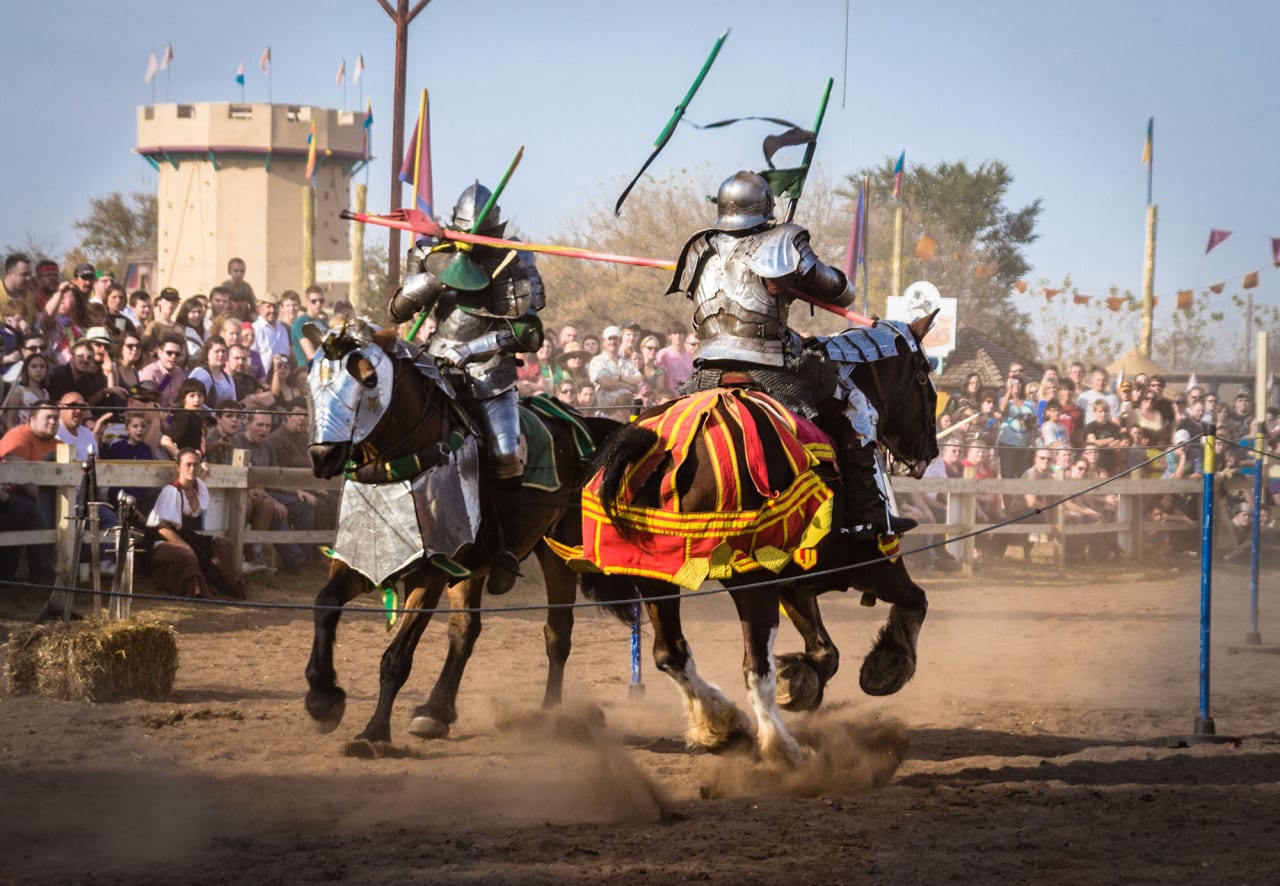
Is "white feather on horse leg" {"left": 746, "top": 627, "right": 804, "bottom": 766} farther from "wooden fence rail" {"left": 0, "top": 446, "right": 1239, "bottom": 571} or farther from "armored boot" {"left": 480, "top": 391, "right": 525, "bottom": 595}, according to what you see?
"wooden fence rail" {"left": 0, "top": 446, "right": 1239, "bottom": 571}

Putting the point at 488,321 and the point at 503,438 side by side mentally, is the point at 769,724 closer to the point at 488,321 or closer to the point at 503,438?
the point at 503,438

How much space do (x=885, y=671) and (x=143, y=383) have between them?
6773 mm

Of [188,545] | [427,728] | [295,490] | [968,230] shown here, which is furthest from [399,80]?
[968,230]

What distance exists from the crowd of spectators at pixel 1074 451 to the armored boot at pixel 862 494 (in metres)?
10.1

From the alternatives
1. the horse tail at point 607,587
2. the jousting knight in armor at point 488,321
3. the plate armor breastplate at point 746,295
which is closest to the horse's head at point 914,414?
the plate armor breastplate at point 746,295

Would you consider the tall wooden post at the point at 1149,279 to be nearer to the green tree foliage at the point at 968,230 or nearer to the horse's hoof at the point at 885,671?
the green tree foliage at the point at 968,230

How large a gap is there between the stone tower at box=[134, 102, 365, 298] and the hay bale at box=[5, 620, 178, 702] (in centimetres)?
3029

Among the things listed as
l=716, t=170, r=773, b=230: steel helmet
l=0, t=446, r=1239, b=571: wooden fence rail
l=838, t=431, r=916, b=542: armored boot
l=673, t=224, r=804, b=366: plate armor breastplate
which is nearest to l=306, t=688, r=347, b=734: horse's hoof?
l=0, t=446, r=1239, b=571: wooden fence rail

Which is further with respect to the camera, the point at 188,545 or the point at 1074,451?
the point at 1074,451

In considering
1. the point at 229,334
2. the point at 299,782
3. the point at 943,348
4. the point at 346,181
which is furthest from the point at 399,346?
the point at 346,181

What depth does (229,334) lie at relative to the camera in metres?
13.0

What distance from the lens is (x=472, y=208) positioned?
7840mm

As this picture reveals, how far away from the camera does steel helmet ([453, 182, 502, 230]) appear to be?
7.82m

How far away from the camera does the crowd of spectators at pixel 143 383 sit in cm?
1074
